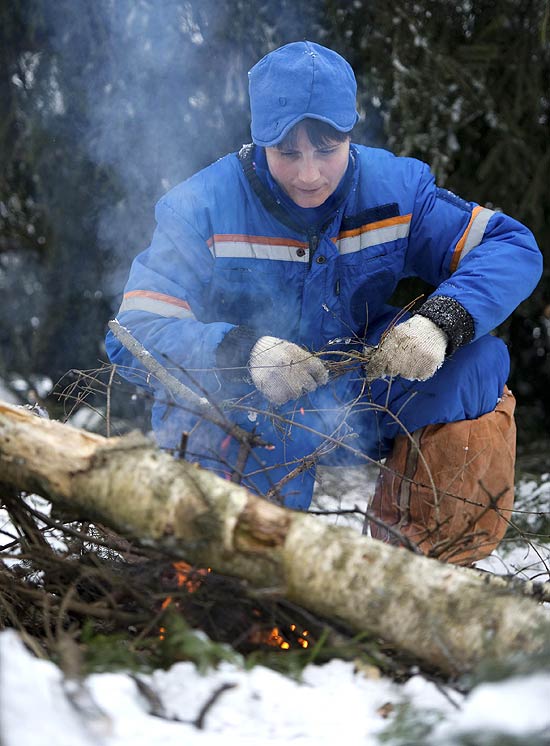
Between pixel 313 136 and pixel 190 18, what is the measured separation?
2.33 meters

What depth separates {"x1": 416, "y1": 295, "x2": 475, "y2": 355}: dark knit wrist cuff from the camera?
2.64 meters

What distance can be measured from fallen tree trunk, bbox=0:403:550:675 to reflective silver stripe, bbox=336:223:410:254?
4.25ft

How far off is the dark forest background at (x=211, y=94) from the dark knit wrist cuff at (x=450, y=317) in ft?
5.78

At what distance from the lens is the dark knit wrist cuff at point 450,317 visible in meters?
2.64

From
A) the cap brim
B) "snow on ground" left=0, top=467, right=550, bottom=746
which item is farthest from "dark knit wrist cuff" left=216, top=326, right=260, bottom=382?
"snow on ground" left=0, top=467, right=550, bottom=746

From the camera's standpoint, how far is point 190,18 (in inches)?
178

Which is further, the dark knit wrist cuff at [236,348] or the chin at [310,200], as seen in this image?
the chin at [310,200]

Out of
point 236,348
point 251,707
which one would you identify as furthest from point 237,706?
point 236,348

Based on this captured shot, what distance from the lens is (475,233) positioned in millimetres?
2895

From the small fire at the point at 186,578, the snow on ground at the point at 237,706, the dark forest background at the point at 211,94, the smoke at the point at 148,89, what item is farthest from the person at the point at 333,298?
the smoke at the point at 148,89

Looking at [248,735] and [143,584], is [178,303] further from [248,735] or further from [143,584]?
[248,735]

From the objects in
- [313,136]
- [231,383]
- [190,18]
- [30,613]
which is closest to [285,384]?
Answer: [231,383]

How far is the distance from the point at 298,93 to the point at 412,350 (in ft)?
2.88

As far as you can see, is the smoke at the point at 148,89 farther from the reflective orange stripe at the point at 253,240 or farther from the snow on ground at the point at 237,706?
the snow on ground at the point at 237,706
